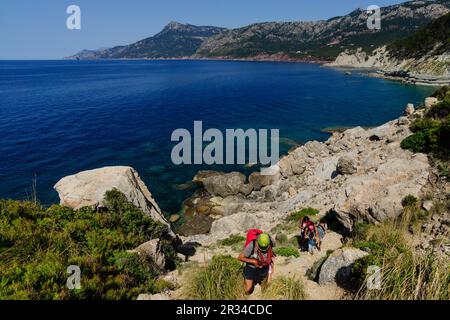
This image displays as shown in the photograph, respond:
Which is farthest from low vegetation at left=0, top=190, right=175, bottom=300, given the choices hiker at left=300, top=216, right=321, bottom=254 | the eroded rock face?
the eroded rock face

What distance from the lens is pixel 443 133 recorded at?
17.8 m

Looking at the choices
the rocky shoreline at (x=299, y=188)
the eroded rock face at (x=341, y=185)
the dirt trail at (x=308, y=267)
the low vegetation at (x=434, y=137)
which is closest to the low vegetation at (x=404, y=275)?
the dirt trail at (x=308, y=267)

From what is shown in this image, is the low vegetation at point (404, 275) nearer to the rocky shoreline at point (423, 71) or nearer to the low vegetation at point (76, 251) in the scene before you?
the low vegetation at point (76, 251)

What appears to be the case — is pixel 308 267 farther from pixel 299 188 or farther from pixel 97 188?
pixel 299 188

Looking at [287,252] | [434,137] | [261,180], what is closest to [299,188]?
[261,180]

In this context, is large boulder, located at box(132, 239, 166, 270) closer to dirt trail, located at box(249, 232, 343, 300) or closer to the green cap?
dirt trail, located at box(249, 232, 343, 300)

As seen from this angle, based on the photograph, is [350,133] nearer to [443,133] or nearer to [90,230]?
[443,133]

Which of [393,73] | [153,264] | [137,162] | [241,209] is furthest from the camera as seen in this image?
[393,73]

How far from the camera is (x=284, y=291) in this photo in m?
8.87

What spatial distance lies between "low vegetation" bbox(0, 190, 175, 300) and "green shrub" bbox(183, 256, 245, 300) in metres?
1.63

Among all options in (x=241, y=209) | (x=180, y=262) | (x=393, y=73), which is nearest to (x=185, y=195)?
(x=241, y=209)

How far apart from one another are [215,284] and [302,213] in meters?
13.0

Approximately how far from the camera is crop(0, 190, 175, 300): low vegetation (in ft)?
28.0
